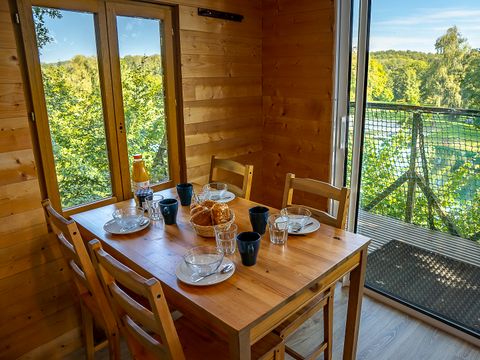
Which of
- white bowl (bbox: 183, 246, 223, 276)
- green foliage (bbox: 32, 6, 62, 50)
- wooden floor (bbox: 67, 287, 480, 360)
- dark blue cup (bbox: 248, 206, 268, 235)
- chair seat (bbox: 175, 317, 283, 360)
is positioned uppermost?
green foliage (bbox: 32, 6, 62, 50)

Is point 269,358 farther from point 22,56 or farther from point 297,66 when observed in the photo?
point 297,66

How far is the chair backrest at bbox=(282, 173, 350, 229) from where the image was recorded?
1.80 m

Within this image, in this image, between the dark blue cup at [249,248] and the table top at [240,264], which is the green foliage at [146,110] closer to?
the table top at [240,264]

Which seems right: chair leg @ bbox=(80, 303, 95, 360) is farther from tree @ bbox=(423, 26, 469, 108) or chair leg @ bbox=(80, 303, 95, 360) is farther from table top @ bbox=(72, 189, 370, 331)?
tree @ bbox=(423, 26, 469, 108)

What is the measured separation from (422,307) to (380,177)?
2.77 ft

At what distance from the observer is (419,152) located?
2.29 meters

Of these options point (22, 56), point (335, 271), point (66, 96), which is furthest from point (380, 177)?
point (22, 56)

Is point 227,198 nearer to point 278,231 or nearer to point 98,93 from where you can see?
point 278,231

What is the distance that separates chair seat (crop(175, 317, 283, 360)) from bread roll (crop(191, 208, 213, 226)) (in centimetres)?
43

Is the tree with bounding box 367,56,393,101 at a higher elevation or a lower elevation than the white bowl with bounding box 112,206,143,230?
higher

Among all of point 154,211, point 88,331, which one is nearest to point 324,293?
point 154,211

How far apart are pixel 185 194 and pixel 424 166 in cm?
142

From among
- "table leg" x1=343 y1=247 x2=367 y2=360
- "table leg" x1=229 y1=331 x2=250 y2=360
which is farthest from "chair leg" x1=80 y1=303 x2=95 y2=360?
"table leg" x1=343 y1=247 x2=367 y2=360

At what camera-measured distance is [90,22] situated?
2080mm
